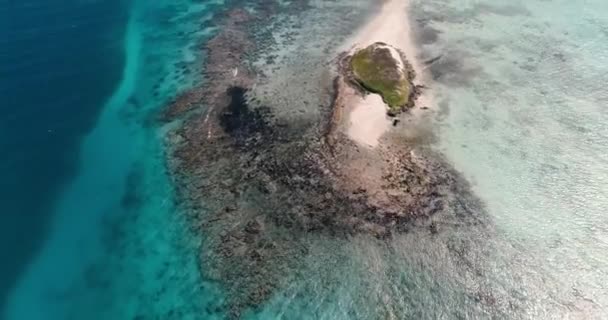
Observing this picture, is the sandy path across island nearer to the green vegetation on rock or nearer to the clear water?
the green vegetation on rock

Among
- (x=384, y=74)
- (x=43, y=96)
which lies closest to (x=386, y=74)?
(x=384, y=74)

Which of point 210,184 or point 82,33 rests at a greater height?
point 82,33

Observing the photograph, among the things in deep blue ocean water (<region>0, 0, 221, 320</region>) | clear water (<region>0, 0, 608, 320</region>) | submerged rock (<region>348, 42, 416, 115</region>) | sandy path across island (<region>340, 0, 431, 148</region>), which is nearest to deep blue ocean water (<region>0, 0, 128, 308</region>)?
deep blue ocean water (<region>0, 0, 221, 320</region>)

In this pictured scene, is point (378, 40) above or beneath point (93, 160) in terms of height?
above

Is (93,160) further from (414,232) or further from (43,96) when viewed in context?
(414,232)

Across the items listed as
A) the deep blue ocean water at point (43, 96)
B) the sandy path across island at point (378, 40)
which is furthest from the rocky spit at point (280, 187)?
the deep blue ocean water at point (43, 96)

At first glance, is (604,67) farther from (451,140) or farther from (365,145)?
(365,145)

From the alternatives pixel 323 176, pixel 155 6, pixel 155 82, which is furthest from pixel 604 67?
pixel 155 6
